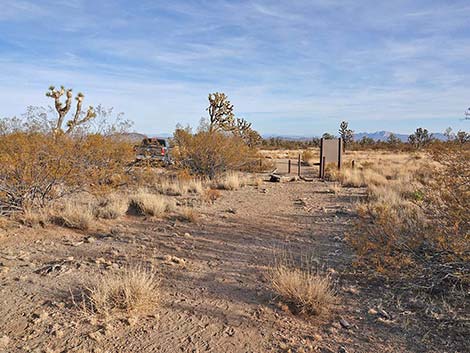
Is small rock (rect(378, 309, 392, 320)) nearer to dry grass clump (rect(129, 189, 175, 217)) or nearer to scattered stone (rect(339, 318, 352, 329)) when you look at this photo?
scattered stone (rect(339, 318, 352, 329))

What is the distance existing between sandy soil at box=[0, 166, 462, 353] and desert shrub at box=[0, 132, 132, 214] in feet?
3.61

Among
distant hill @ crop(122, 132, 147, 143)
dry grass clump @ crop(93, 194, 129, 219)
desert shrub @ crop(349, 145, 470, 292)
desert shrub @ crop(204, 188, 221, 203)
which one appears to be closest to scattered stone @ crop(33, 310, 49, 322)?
desert shrub @ crop(349, 145, 470, 292)

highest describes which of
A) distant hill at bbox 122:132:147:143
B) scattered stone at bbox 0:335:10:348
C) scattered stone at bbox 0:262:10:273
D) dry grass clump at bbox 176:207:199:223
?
distant hill at bbox 122:132:147:143

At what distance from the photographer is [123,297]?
4.09 metres

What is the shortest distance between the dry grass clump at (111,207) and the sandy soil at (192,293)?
26 centimetres

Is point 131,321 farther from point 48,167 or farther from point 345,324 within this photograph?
point 48,167

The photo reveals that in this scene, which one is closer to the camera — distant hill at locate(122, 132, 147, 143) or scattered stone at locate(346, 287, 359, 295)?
scattered stone at locate(346, 287, 359, 295)

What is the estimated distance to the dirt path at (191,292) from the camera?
11.8 feet

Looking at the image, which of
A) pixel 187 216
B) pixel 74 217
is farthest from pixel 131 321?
pixel 187 216

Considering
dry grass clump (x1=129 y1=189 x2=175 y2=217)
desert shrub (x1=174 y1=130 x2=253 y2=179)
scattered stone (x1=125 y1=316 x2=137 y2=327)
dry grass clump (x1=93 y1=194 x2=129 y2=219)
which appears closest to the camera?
scattered stone (x1=125 y1=316 x2=137 y2=327)

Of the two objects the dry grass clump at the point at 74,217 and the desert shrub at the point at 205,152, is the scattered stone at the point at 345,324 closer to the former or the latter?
the dry grass clump at the point at 74,217

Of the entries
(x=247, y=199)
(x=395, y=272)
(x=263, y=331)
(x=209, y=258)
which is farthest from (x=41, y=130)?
(x=395, y=272)

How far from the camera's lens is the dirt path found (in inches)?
141

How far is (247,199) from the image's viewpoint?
39.3ft
